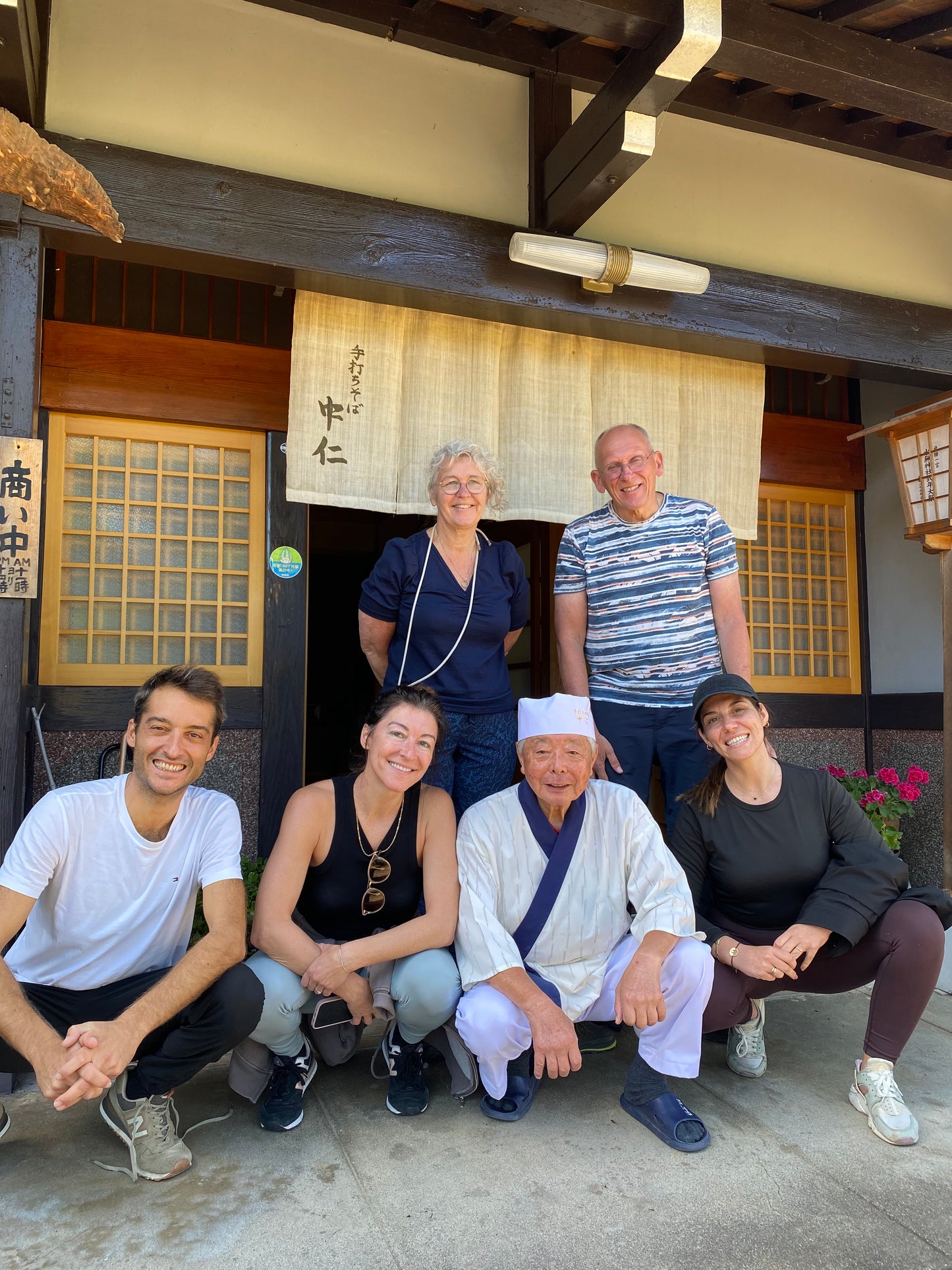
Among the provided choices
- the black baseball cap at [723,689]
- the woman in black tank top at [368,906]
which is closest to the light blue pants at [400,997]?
the woman in black tank top at [368,906]

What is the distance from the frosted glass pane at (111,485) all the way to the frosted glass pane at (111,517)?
5 centimetres

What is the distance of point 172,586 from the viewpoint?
4578 millimetres

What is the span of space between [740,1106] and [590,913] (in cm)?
83

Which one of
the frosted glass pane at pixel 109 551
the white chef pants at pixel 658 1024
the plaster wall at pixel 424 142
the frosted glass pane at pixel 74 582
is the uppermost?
the plaster wall at pixel 424 142

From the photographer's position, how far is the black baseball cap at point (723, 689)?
10.3 ft

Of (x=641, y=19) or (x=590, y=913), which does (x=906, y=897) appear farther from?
(x=641, y=19)

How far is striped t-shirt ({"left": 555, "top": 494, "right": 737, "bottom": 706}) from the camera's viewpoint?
3.80m

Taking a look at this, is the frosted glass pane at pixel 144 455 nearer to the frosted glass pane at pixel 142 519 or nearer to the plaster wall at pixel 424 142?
the frosted glass pane at pixel 142 519

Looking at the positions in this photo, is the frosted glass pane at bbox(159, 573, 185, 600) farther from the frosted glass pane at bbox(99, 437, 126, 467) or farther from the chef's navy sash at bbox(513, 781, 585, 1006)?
the chef's navy sash at bbox(513, 781, 585, 1006)

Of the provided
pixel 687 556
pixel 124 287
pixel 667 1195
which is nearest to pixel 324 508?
pixel 124 287

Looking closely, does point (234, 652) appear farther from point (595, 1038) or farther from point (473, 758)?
point (595, 1038)

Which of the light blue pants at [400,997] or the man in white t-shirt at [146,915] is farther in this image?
the light blue pants at [400,997]

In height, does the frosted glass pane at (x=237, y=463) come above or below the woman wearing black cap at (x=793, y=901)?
above

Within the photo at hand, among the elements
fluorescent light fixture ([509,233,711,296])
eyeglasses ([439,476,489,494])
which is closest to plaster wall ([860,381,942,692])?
fluorescent light fixture ([509,233,711,296])
